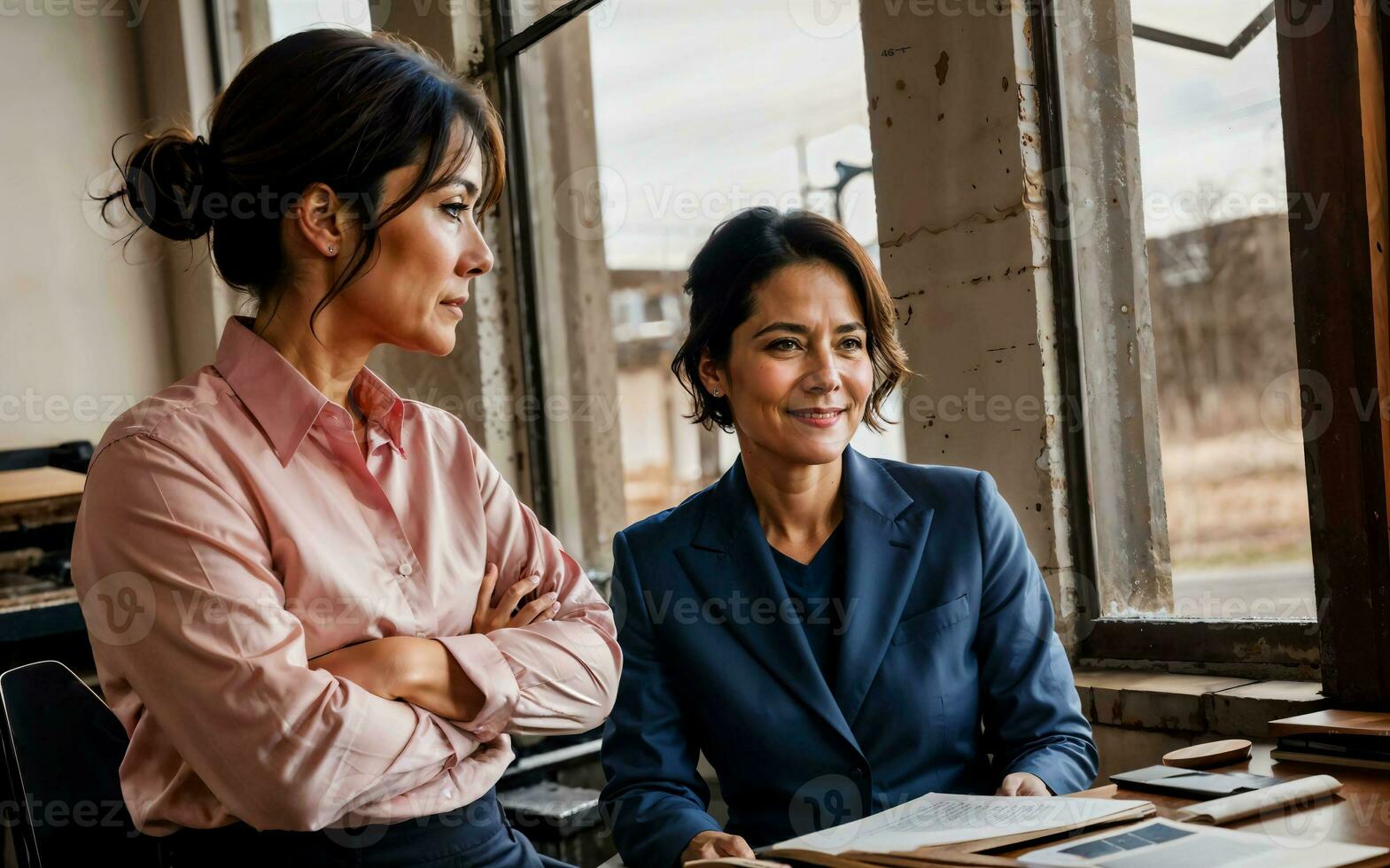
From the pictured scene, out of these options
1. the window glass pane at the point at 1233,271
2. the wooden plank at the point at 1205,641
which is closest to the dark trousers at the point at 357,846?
the wooden plank at the point at 1205,641

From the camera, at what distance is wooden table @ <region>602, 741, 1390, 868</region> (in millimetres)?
1122

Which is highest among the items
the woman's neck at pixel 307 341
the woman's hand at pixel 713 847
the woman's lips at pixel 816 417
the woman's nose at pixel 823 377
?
the woman's neck at pixel 307 341

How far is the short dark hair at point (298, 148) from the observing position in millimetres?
1426

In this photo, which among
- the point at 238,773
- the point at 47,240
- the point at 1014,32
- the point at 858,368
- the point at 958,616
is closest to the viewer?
the point at 238,773

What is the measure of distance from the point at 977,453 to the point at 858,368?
0.39m

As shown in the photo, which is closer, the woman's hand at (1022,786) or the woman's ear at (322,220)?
the woman's ear at (322,220)

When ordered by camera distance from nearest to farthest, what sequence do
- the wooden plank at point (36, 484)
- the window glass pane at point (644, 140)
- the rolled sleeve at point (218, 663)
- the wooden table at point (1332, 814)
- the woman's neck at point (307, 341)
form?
the wooden table at point (1332, 814) < the rolled sleeve at point (218, 663) < the woman's neck at point (307, 341) < the window glass pane at point (644, 140) < the wooden plank at point (36, 484)

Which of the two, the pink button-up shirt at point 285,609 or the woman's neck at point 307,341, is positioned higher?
the woman's neck at point 307,341

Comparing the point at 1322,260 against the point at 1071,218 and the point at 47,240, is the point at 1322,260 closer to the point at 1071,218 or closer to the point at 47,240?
the point at 1071,218

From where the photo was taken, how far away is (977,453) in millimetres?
2152

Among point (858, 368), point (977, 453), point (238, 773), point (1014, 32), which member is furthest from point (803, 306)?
point (238, 773)

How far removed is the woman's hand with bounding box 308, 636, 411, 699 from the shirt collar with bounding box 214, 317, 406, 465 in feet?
0.82

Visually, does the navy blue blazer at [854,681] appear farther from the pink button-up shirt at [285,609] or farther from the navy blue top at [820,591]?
the pink button-up shirt at [285,609]

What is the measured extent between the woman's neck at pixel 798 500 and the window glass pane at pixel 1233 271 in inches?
26.5
